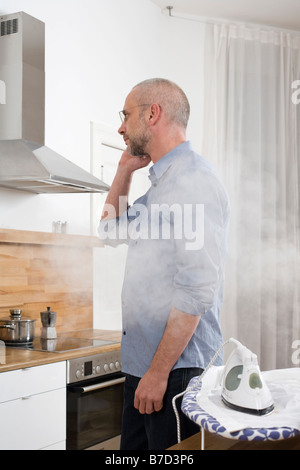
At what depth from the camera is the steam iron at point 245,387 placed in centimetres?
78

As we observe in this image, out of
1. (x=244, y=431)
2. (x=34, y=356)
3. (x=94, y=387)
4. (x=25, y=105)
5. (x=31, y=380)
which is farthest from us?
(x=25, y=105)

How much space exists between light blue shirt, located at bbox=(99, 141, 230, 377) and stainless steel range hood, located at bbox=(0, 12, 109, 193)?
882 millimetres

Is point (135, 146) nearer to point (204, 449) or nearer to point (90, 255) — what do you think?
point (204, 449)

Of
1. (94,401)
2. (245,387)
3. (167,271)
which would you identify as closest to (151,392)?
(167,271)

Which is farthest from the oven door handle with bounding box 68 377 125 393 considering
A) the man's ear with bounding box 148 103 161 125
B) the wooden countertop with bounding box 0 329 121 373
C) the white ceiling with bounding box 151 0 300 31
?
the white ceiling with bounding box 151 0 300 31

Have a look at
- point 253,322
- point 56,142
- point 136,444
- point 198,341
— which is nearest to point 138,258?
point 198,341

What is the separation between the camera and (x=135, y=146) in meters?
1.62

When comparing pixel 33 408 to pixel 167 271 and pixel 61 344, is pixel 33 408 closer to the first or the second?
pixel 61 344

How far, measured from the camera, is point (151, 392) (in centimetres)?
137

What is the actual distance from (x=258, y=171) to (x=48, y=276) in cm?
169

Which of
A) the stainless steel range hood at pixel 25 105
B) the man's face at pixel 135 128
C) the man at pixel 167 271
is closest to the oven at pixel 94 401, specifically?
the man at pixel 167 271

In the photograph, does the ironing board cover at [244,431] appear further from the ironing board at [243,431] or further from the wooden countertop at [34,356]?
the wooden countertop at [34,356]

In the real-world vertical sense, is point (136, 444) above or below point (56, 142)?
below

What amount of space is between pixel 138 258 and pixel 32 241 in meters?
1.16
